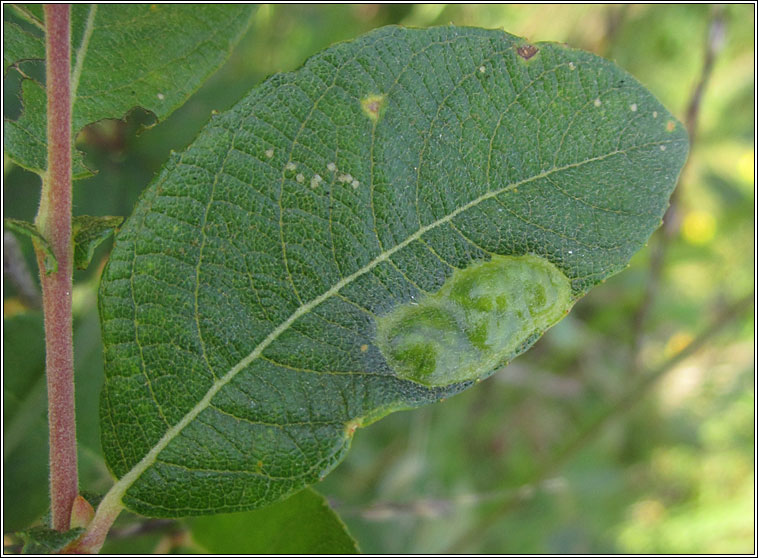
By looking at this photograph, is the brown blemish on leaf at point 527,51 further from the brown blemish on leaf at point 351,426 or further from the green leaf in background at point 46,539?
the green leaf in background at point 46,539

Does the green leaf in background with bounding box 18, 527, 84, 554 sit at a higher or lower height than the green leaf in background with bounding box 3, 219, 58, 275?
lower

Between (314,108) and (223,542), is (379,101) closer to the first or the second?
(314,108)

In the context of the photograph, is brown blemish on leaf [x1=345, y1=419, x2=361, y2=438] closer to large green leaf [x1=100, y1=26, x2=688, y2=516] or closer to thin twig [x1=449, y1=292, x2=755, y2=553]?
large green leaf [x1=100, y1=26, x2=688, y2=516]

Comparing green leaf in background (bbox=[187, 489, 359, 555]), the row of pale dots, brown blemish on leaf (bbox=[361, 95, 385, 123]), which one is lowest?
green leaf in background (bbox=[187, 489, 359, 555])

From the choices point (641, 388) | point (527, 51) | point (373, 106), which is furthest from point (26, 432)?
point (641, 388)

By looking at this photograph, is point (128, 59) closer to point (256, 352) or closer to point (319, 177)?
point (319, 177)

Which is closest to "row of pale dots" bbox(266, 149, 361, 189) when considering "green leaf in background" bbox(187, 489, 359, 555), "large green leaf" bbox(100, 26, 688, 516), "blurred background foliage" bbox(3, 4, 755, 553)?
"large green leaf" bbox(100, 26, 688, 516)
